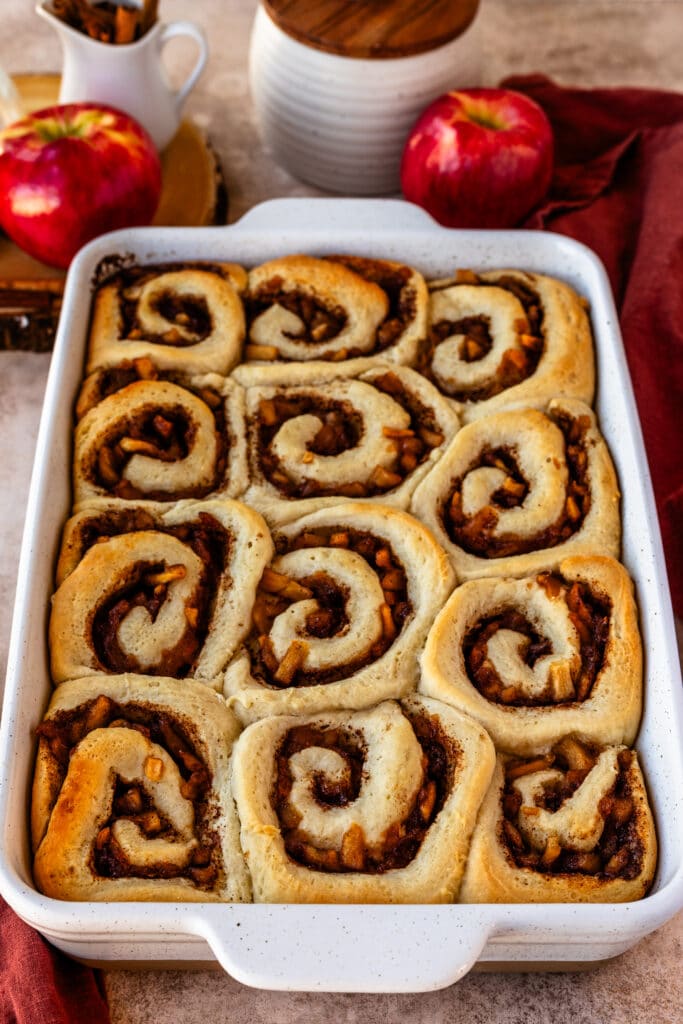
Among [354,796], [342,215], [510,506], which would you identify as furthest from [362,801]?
[342,215]

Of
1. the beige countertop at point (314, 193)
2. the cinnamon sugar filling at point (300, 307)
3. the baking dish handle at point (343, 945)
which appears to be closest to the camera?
the baking dish handle at point (343, 945)

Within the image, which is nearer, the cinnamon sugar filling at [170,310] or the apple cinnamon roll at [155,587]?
the apple cinnamon roll at [155,587]

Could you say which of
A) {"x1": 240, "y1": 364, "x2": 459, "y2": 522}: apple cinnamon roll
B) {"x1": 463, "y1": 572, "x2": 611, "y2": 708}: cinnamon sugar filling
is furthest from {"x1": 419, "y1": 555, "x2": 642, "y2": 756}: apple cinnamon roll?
{"x1": 240, "y1": 364, "x2": 459, "y2": 522}: apple cinnamon roll

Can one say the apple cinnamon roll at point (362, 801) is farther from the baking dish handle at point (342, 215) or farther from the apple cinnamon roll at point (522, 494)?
the baking dish handle at point (342, 215)

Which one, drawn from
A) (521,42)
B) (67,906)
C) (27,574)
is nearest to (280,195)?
(521,42)

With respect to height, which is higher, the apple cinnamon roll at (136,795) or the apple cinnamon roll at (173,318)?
the apple cinnamon roll at (173,318)

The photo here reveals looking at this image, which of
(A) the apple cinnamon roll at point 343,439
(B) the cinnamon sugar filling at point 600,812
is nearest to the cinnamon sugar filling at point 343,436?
(A) the apple cinnamon roll at point 343,439
